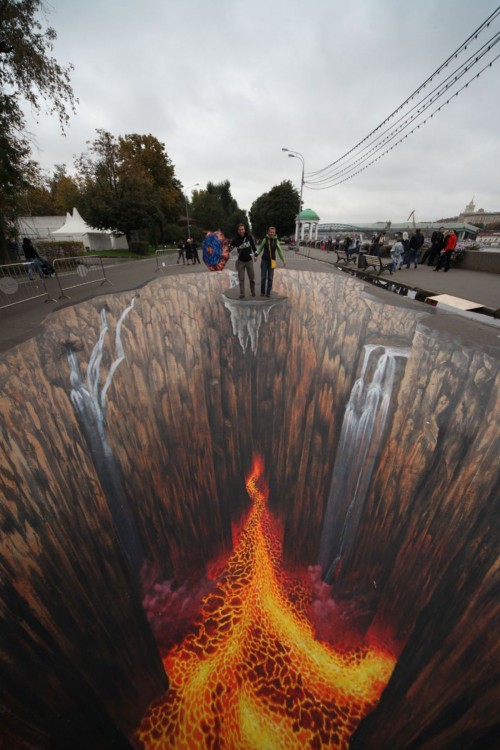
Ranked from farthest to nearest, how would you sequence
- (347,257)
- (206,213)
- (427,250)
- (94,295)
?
(206,213) → (347,257) → (427,250) → (94,295)

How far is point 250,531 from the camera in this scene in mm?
6227

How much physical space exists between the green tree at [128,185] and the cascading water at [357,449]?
2685 centimetres

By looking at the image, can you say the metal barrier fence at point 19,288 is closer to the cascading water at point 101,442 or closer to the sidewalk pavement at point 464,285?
the cascading water at point 101,442

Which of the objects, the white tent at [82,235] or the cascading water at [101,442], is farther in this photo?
the white tent at [82,235]

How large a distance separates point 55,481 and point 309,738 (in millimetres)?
5535

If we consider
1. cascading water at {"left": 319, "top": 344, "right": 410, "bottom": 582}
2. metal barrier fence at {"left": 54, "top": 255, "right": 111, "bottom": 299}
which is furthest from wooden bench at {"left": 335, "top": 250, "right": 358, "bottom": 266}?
cascading water at {"left": 319, "top": 344, "right": 410, "bottom": 582}

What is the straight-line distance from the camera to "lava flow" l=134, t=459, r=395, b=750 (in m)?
4.35

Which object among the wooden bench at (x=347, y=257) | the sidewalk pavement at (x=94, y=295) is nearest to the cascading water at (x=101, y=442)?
the sidewalk pavement at (x=94, y=295)

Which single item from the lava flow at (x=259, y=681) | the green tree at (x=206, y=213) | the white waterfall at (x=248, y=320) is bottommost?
the lava flow at (x=259, y=681)

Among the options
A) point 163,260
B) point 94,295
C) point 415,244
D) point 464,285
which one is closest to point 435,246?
point 415,244

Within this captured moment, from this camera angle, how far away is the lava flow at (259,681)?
435cm

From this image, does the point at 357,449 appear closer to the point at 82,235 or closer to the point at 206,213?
the point at 82,235

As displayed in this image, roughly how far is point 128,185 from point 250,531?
99.6 feet

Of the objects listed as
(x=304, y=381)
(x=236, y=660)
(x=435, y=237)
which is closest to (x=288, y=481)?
(x=304, y=381)
